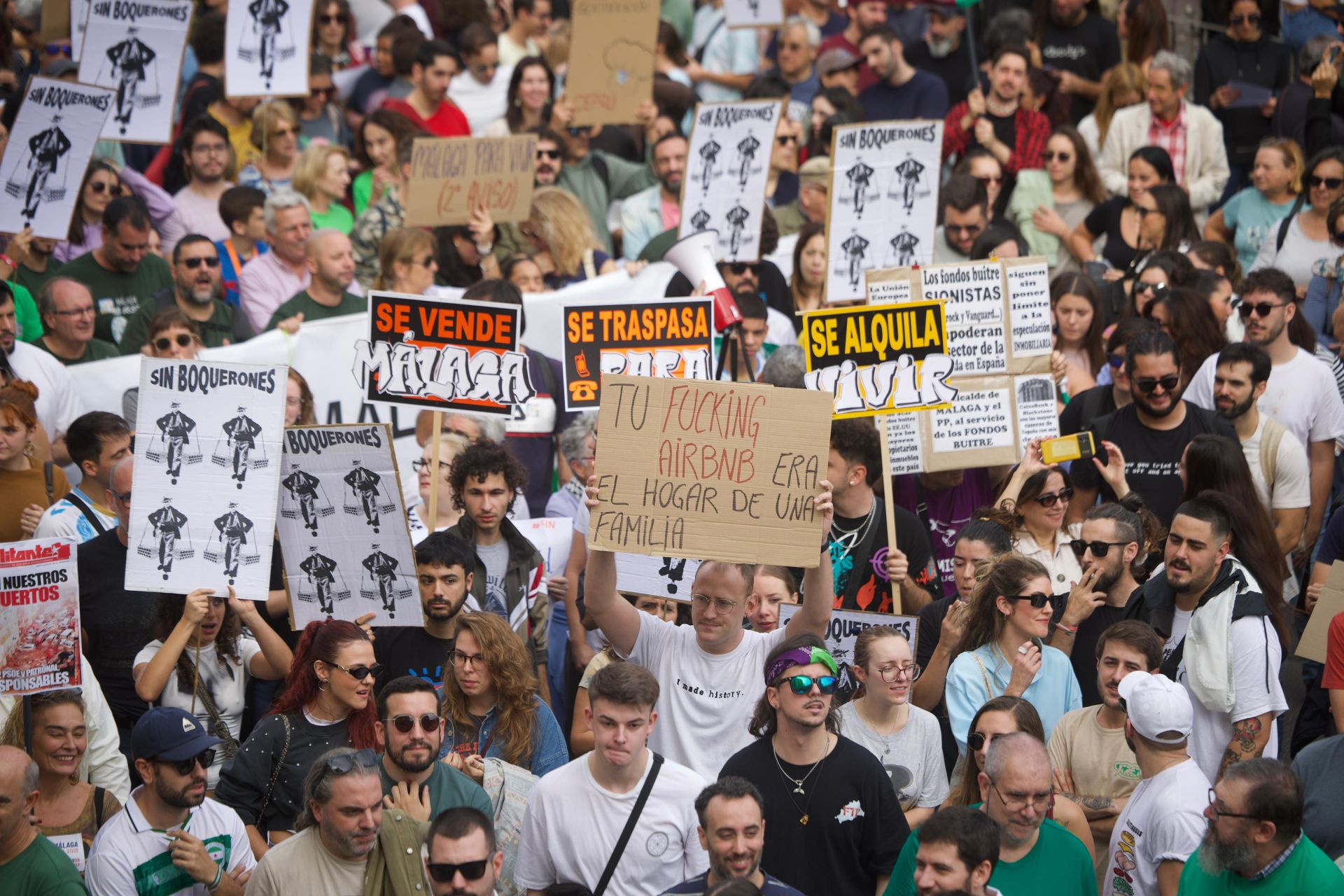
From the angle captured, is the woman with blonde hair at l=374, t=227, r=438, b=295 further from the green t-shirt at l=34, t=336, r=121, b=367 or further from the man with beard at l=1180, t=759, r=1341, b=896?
the man with beard at l=1180, t=759, r=1341, b=896

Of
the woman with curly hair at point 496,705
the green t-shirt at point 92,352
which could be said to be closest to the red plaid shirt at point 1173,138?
the green t-shirt at point 92,352

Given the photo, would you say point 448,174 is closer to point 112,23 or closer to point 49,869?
Answer: point 112,23

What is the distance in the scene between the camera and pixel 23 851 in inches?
258

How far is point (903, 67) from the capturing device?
15734mm

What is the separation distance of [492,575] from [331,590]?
0.83 m

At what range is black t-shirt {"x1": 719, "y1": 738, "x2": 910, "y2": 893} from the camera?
253 inches

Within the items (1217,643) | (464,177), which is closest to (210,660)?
(1217,643)

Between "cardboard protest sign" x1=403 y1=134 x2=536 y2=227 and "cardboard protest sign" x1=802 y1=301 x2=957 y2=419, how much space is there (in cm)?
433

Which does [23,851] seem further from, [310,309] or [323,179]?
[323,179]

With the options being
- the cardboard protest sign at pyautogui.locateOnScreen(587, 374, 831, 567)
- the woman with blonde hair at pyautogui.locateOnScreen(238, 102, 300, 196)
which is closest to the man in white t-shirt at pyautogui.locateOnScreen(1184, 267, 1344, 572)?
the cardboard protest sign at pyautogui.locateOnScreen(587, 374, 831, 567)

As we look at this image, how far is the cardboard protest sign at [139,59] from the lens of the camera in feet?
42.6

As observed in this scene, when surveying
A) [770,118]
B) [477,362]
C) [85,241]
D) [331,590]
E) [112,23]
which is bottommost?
[331,590]

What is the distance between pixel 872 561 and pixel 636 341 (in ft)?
5.82

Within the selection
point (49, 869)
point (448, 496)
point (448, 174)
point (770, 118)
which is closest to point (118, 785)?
point (49, 869)
